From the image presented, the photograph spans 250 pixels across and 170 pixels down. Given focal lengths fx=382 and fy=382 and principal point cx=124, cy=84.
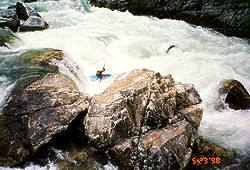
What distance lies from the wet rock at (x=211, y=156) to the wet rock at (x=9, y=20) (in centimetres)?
758

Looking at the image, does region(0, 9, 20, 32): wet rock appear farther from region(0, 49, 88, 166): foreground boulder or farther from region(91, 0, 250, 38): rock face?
region(0, 49, 88, 166): foreground boulder

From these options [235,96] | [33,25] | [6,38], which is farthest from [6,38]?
[235,96]

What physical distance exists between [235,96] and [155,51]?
351 cm

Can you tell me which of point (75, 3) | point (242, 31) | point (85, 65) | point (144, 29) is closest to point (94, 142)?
point (85, 65)

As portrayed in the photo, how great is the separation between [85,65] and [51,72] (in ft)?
6.64

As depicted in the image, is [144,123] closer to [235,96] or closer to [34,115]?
[34,115]

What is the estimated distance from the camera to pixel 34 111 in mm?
6270

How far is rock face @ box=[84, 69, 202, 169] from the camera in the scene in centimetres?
577

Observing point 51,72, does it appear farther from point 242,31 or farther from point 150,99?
point 242,31

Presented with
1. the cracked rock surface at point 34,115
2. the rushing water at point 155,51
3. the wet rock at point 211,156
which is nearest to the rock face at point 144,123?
the wet rock at point 211,156

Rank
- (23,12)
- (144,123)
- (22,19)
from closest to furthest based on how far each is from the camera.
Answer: (144,123)
(22,19)
(23,12)

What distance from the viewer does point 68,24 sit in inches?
519
